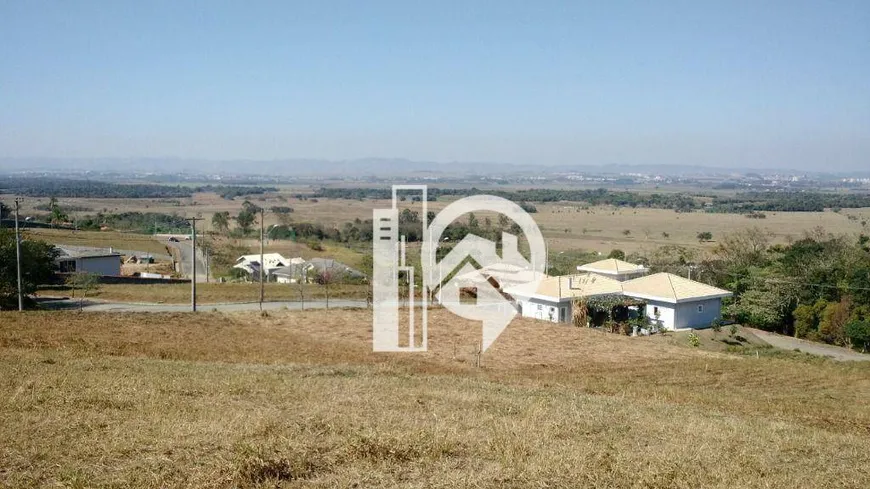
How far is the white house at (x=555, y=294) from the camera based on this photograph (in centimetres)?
3028

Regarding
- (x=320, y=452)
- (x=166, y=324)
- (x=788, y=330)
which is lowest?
(x=788, y=330)

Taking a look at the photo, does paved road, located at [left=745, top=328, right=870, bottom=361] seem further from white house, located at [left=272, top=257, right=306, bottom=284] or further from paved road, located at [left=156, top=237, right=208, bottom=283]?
paved road, located at [left=156, top=237, right=208, bottom=283]

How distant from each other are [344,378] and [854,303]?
2661cm

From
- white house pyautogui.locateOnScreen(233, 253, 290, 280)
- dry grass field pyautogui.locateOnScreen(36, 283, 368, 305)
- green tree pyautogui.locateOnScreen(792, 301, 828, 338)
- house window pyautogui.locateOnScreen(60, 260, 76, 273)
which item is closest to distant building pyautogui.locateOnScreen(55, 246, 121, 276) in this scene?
house window pyautogui.locateOnScreen(60, 260, 76, 273)

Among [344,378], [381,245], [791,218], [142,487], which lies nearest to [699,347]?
[344,378]

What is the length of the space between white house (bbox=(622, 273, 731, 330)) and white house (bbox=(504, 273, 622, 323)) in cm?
116

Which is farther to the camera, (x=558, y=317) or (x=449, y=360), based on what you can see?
(x=558, y=317)

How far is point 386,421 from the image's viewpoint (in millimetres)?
8500

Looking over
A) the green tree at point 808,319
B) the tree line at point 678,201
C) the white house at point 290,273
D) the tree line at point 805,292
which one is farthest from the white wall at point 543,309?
the tree line at point 678,201

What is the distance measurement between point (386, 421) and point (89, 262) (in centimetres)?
4015

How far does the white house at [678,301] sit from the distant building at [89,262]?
3160 cm

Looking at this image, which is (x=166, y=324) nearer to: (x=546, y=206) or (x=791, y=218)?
(x=791, y=218)

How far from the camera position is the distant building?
41.3m

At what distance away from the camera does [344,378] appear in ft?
42.5
